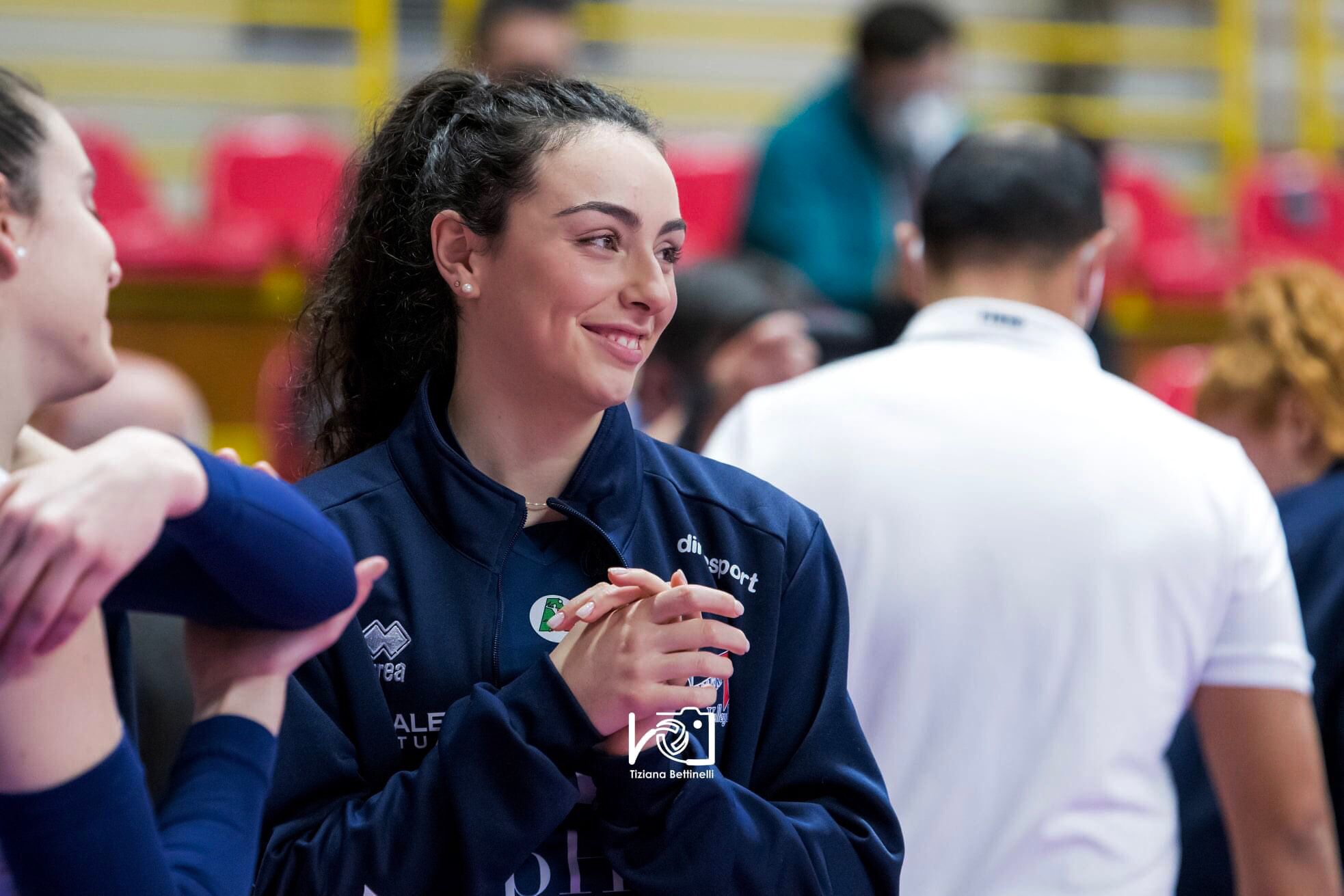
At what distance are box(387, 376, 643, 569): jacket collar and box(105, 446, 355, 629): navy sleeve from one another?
0.92 feet

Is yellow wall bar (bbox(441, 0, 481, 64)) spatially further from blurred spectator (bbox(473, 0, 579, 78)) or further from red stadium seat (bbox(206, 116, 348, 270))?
blurred spectator (bbox(473, 0, 579, 78))

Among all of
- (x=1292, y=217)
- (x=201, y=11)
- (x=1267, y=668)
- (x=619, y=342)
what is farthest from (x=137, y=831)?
(x=201, y=11)

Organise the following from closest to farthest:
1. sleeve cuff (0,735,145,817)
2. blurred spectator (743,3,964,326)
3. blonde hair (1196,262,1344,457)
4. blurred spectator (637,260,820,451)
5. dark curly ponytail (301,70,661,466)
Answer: sleeve cuff (0,735,145,817)
dark curly ponytail (301,70,661,466)
blonde hair (1196,262,1344,457)
blurred spectator (637,260,820,451)
blurred spectator (743,3,964,326)

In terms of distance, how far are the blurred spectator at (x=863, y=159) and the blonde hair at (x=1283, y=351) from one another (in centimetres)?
191

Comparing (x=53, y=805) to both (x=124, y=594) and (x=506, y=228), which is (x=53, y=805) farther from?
(x=506, y=228)

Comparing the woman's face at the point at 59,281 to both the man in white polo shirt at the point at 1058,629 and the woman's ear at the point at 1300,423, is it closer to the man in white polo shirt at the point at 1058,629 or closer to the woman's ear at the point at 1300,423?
the man in white polo shirt at the point at 1058,629

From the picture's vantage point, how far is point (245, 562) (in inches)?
48.9

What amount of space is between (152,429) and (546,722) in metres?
1.29

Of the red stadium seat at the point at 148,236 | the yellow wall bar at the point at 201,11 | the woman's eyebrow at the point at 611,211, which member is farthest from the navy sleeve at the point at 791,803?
the yellow wall bar at the point at 201,11

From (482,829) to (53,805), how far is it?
424 millimetres

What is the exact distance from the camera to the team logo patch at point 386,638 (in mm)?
1575

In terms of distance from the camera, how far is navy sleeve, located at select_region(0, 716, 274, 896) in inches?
45.9

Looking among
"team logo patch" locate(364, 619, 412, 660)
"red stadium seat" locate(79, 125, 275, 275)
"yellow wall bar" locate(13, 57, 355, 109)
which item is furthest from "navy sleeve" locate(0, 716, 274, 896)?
"yellow wall bar" locate(13, 57, 355, 109)

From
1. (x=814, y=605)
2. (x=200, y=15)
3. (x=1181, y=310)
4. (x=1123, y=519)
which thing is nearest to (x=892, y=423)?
(x=1123, y=519)
